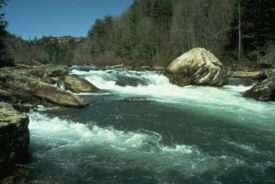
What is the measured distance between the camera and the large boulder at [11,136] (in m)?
3.29

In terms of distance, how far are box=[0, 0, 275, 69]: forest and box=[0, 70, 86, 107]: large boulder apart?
6.30 meters

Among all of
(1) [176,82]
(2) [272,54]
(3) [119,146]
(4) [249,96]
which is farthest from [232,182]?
(2) [272,54]

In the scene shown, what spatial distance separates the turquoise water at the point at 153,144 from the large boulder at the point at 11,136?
0.37 m

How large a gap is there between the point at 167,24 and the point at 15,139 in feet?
146

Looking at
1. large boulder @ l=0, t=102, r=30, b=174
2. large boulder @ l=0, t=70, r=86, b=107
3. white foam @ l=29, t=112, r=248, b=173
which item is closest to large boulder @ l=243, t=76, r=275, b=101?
→ white foam @ l=29, t=112, r=248, b=173

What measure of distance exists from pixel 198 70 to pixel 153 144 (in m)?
10.8

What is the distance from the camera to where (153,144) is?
4812 mm

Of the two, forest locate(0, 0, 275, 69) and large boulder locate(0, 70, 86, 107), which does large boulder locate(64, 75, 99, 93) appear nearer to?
large boulder locate(0, 70, 86, 107)

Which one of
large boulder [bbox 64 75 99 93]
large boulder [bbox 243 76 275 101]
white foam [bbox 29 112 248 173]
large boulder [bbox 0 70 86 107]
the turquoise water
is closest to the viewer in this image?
the turquoise water

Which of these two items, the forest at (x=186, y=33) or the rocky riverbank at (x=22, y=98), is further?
the forest at (x=186, y=33)

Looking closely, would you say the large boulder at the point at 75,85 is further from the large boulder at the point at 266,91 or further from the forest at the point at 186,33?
the large boulder at the point at 266,91

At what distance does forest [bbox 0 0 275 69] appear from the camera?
21516mm

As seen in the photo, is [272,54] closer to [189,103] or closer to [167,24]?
[189,103]

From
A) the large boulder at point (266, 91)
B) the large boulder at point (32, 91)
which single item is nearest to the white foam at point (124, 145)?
the large boulder at point (32, 91)
